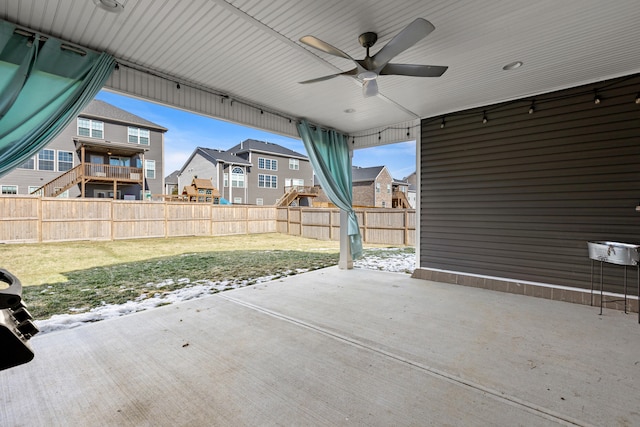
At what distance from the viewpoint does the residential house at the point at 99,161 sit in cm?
927

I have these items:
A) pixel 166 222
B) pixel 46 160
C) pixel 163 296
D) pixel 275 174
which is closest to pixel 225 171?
pixel 275 174

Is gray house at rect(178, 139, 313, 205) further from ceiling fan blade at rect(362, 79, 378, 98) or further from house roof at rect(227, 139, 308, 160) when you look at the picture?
ceiling fan blade at rect(362, 79, 378, 98)

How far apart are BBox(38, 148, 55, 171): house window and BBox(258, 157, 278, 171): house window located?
8.60m

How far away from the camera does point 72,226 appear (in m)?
7.27

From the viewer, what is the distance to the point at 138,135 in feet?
38.4

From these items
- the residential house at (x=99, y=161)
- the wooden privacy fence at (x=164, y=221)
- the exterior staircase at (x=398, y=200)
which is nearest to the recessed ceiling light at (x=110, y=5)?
the wooden privacy fence at (x=164, y=221)

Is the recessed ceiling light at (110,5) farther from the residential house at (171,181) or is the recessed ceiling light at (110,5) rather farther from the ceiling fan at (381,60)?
the residential house at (171,181)

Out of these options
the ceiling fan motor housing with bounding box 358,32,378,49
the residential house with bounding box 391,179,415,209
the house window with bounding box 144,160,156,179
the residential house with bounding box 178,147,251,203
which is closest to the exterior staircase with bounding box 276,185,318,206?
the residential house with bounding box 178,147,251,203

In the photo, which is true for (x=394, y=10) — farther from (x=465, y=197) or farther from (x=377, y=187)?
(x=377, y=187)

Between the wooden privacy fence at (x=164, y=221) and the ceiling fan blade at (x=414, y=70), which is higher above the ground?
the ceiling fan blade at (x=414, y=70)

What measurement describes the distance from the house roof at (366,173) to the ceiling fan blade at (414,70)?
1426cm

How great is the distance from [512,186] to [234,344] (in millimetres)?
3679

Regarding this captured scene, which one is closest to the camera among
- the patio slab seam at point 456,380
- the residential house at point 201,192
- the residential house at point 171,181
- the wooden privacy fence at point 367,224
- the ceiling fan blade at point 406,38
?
the patio slab seam at point 456,380

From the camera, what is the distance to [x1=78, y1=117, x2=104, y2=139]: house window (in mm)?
10398
